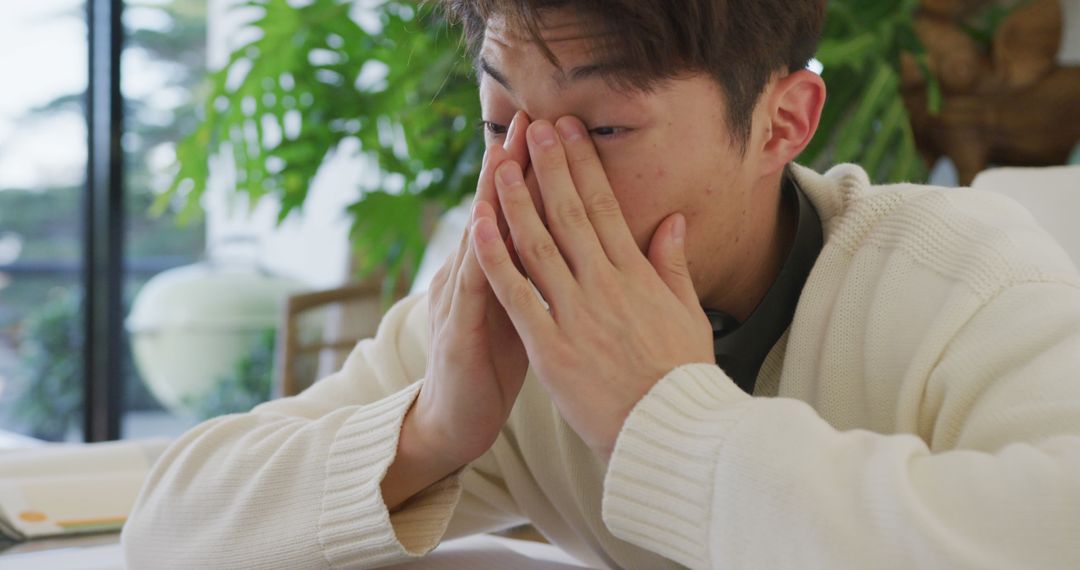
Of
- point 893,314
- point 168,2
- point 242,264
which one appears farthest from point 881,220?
point 168,2

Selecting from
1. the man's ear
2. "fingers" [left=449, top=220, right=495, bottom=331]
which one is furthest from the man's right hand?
the man's ear

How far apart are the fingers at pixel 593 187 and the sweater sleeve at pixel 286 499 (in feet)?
0.77

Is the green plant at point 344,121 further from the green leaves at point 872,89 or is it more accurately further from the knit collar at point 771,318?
the knit collar at point 771,318

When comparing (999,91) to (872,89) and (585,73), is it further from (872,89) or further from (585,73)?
(585,73)

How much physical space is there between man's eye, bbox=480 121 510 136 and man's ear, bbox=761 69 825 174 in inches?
9.8

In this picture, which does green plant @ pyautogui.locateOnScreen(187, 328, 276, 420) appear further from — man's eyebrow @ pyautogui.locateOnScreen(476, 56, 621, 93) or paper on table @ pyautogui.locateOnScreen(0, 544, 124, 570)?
man's eyebrow @ pyautogui.locateOnScreen(476, 56, 621, 93)

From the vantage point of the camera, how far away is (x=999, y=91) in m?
2.07

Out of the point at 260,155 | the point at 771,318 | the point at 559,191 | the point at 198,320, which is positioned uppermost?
the point at 559,191

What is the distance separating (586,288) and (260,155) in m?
2.06

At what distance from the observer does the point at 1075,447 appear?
2.36 feet

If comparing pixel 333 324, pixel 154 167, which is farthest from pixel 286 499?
pixel 154 167

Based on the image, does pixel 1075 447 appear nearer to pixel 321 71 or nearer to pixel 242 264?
pixel 321 71

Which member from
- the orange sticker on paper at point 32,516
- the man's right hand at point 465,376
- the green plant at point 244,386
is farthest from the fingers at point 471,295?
the green plant at point 244,386

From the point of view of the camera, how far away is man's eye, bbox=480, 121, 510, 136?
3.32 feet
